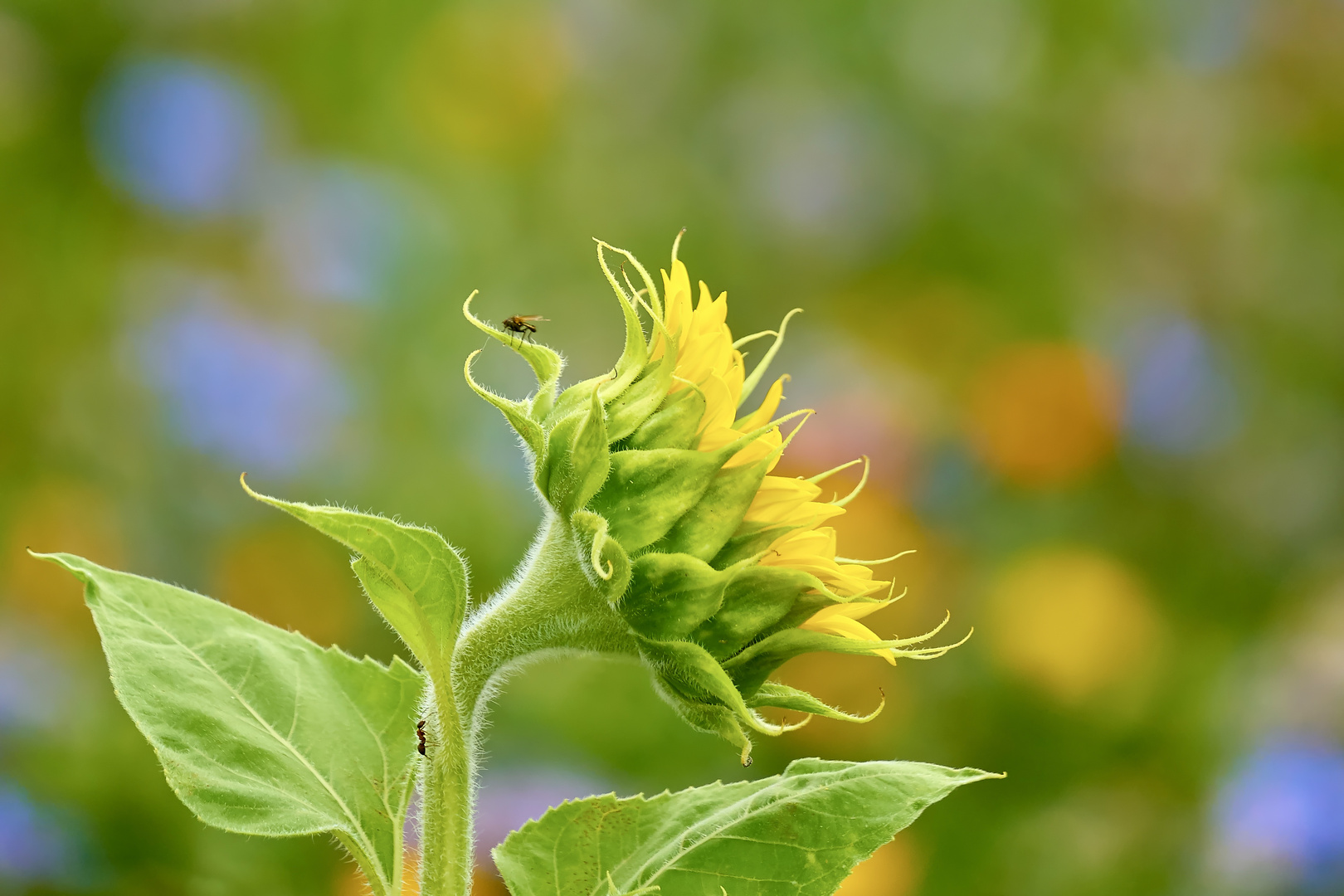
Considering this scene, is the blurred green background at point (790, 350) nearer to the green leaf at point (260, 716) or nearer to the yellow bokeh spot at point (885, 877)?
the yellow bokeh spot at point (885, 877)

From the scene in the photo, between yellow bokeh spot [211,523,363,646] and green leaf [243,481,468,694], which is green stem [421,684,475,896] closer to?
green leaf [243,481,468,694]

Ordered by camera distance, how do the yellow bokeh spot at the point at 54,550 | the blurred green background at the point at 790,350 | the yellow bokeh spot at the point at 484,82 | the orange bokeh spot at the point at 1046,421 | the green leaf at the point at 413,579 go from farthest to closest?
the yellow bokeh spot at the point at 484,82, the orange bokeh spot at the point at 1046,421, the yellow bokeh spot at the point at 54,550, the blurred green background at the point at 790,350, the green leaf at the point at 413,579

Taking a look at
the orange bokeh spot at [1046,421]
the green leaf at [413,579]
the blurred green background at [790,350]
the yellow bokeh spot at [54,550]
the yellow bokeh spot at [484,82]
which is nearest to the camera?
the green leaf at [413,579]

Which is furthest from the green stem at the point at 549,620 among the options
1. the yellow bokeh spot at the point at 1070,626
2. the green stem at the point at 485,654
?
the yellow bokeh spot at the point at 1070,626

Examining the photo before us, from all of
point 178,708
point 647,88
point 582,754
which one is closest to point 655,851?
point 178,708

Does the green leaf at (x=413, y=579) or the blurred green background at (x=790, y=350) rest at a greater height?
the blurred green background at (x=790, y=350)

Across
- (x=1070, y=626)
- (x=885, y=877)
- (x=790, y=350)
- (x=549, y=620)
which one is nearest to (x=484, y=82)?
(x=790, y=350)
